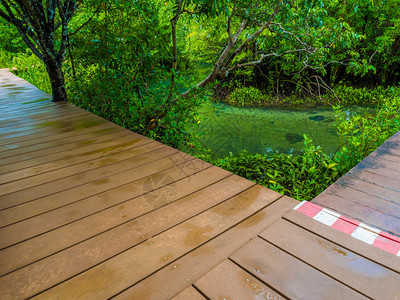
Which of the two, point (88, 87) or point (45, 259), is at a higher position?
point (88, 87)

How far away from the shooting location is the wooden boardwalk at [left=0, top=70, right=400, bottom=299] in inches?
41.3

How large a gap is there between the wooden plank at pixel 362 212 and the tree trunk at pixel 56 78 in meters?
4.19

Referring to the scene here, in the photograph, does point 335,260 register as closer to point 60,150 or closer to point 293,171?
point 60,150

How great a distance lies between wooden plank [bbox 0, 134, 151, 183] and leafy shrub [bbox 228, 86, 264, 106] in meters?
6.30

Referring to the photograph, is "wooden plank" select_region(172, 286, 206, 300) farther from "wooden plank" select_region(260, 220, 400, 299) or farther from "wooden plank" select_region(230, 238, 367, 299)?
"wooden plank" select_region(260, 220, 400, 299)

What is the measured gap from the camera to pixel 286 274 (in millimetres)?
1088

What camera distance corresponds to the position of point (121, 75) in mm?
3709

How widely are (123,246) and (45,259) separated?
1.17 ft

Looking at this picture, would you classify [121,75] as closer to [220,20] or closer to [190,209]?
[220,20]

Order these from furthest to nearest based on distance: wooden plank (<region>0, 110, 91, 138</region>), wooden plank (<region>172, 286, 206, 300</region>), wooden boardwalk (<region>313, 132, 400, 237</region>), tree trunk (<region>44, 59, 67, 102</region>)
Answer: tree trunk (<region>44, 59, 67, 102</region>) < wooden plank (<region>0, 110, 91, 138</region>) < wooden boardwalk (<region>313, 132, 400, 237</region>) < wooden plank (<region>172, 286, 206, 300</region>)

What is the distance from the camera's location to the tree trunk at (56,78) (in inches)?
160

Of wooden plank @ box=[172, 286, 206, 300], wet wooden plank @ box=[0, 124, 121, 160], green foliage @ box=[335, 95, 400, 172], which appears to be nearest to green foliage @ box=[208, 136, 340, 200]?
green foliage @ box=[335, 95, 400, 172]

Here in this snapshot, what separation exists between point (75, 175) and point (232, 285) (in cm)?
147

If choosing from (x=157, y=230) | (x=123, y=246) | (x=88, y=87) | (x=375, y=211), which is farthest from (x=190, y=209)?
(x=88, y=87)
